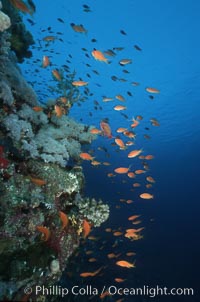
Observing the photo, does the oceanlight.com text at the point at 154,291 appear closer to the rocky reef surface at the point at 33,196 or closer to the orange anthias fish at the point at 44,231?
the rocky reef surface at the point at 33,196

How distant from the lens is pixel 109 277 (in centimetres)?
1554

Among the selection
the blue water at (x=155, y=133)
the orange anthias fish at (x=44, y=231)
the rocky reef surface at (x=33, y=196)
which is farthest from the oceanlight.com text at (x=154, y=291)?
the orange anthias fish at (x=44, y=231)

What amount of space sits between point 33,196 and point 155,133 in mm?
40776

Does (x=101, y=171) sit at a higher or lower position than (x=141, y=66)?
lower

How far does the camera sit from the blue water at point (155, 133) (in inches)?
826

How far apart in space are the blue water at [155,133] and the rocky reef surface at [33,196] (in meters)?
8.97

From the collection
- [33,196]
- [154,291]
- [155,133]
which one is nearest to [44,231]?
[33,196]

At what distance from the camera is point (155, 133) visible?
44562 millimetres

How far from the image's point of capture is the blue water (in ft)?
68.8

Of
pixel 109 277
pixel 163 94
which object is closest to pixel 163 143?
pixel 163 94

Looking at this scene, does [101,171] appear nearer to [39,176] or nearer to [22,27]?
[22,27]

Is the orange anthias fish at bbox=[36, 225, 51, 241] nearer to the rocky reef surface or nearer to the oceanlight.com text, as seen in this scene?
the rocky reef surface

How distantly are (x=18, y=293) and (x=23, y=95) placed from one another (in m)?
4.93

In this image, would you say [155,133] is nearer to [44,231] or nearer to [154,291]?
[154,291]
